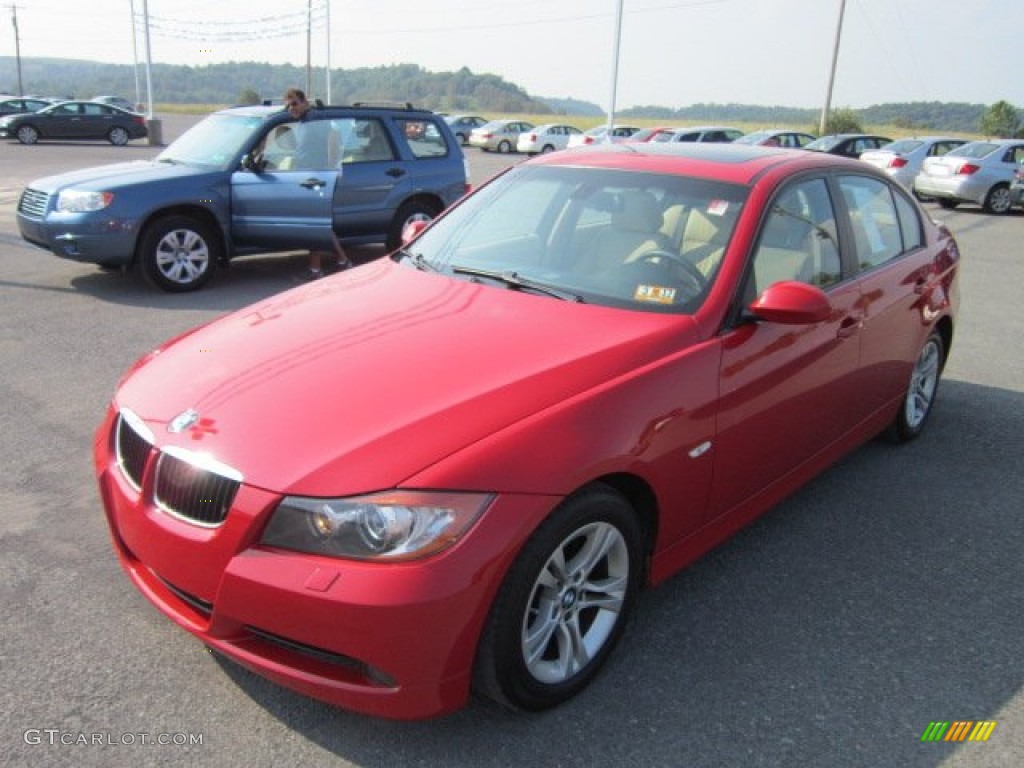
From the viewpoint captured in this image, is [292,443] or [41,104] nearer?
[292,443]

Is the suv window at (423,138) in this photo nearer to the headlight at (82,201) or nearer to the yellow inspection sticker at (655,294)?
the headlight at (82,201)

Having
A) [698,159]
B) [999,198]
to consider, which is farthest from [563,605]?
[999,198]

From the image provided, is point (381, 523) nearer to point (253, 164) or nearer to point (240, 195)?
point (240, 195)

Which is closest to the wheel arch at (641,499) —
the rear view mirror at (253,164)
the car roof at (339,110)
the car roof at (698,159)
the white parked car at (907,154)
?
the car roof at (698,159)

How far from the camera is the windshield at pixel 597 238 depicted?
334 centimetres

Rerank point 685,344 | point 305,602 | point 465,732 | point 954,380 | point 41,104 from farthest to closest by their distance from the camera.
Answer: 1. point 41,104
2. point 954,380
3. point 685,344
4. point 465,732
5. point 305,602

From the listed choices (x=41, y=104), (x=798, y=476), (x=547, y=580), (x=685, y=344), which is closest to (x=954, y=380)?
(x=798, y=476)

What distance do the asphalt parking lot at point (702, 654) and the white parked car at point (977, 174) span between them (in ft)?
52.0

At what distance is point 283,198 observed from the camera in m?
8.62

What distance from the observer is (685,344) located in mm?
2998

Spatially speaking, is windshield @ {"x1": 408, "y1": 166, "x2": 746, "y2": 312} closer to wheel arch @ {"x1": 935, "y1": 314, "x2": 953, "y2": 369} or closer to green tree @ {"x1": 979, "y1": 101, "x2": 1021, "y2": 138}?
wheel arch @ {"x1": 935, "y1": 314, "x2": 953, "y2": 369}

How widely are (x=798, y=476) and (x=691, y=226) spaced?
3.79 feet

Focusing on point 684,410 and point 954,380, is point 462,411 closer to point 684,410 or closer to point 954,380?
point 684,410

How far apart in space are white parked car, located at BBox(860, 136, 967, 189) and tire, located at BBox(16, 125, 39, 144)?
26.6m
